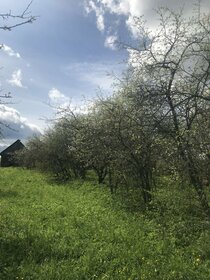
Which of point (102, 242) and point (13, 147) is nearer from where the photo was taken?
point (102, 242)

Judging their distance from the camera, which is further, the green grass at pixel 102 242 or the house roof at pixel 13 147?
the house roof at pixel 13 147

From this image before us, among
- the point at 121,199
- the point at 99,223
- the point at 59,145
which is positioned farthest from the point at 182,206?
the point at 59,145

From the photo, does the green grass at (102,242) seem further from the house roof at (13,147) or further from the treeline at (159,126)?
the house roof at (13,147)

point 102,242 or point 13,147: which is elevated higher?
point 13,147

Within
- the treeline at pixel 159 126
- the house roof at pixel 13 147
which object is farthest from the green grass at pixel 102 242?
the house roof at pixel 13 147

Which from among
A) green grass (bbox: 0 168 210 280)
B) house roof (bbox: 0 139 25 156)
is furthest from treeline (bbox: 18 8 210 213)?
house roof (bbox: 0 139 25 156)

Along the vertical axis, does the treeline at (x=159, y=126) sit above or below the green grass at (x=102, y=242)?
above

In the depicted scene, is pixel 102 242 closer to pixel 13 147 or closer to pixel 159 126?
pixel 159 126

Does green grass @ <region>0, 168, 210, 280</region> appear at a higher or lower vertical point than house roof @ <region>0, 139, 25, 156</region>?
lower

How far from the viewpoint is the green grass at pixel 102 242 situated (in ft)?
32.5

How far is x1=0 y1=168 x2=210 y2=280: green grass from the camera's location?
9.91 meters

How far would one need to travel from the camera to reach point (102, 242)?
12.6 meters

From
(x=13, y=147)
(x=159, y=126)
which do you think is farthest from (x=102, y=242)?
(x=13, y=147)

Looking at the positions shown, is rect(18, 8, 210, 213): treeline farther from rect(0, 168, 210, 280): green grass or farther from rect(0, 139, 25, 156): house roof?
rect(0, 139, 25, 156): house roof
